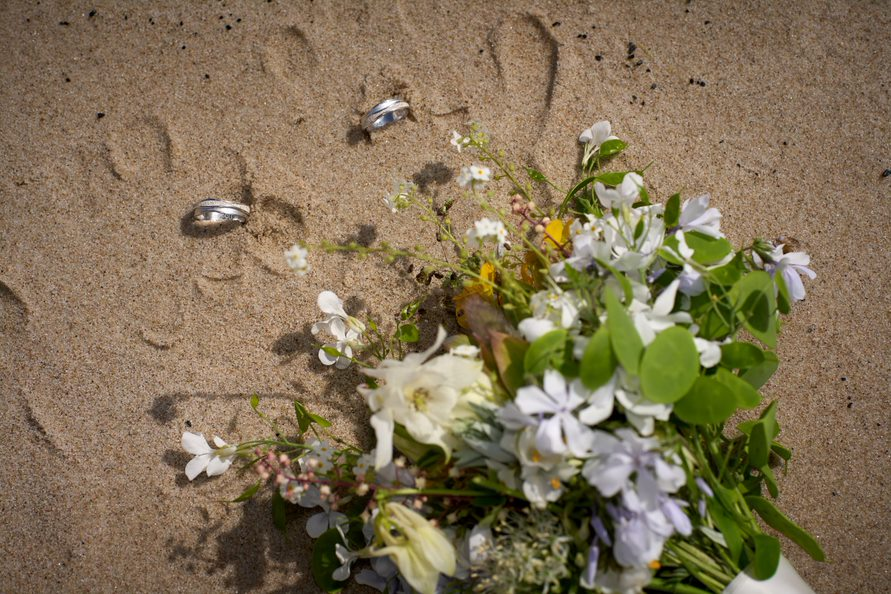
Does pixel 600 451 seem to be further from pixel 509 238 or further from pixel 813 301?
pixel 813 301

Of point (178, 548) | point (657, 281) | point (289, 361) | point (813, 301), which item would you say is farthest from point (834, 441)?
point (178, 548)

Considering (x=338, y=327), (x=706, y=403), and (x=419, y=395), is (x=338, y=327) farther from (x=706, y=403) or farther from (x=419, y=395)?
(x=706, y=403)

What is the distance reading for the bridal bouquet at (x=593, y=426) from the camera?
89cm

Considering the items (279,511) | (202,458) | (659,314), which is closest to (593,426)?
(659,314)

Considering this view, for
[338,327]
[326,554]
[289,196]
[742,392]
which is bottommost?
[326,554]

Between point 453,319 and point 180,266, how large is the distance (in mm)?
685

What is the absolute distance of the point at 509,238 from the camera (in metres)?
A: 1.45

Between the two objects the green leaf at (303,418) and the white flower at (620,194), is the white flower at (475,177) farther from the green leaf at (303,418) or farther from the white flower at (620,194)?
the green leaf at (303,418)

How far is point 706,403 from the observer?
0.94 meters

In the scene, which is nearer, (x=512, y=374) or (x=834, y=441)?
(x=512, y=374)

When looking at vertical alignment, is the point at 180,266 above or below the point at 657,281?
below

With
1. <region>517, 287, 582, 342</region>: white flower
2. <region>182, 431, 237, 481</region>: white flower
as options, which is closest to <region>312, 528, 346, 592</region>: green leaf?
<region>182, 431, 237, 481</region>: white flower

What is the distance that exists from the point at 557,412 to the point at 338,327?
630 millimetres

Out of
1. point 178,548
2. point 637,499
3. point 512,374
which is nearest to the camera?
point 637,499
